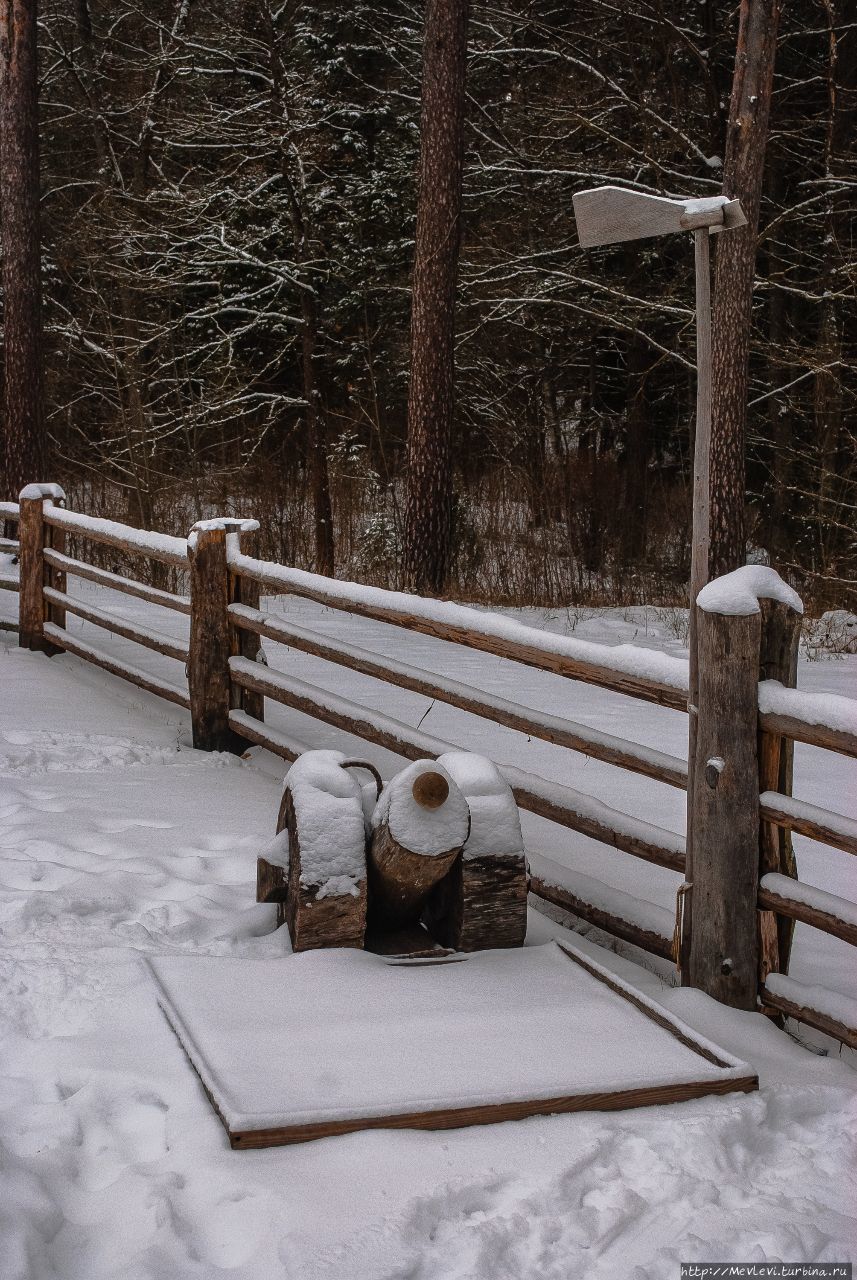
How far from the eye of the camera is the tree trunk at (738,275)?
29.9ft

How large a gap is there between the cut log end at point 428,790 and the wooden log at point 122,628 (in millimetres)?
3168

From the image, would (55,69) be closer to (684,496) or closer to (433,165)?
(433,165)

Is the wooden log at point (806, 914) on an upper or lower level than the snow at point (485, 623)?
lower

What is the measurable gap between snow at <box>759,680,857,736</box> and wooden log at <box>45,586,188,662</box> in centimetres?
380

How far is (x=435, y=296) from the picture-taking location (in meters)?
11.5

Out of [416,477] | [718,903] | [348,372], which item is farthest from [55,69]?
[718,903]

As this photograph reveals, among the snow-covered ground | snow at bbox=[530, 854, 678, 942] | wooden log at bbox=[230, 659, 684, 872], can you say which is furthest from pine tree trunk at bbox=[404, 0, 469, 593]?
snow at bbox=[530, 854, 678, 942]

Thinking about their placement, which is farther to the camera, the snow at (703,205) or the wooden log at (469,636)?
the wooden log at (469,636)

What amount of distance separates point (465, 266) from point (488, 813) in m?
12.4

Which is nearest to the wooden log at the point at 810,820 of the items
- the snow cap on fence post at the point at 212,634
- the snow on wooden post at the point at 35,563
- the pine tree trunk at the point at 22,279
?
the snow cap on fence post at the point at 212,634

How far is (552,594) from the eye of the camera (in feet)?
42.4

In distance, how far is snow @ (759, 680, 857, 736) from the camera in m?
2.96

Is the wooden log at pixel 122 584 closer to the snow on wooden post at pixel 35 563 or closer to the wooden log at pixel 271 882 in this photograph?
the snow on wooden post at pixel 35 563

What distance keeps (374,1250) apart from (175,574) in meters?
11.3
